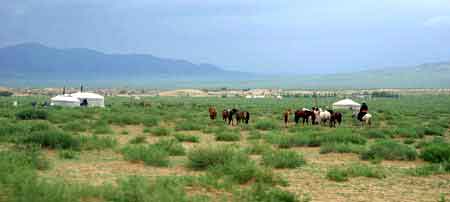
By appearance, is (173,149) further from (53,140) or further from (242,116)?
(242,116)

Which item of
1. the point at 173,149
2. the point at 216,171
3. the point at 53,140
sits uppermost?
the point at 53,140

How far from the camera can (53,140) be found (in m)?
19.6

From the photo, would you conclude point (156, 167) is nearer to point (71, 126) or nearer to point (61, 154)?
point (61, 154)

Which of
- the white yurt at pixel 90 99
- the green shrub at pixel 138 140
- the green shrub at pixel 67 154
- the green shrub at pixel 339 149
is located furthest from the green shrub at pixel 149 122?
the white yurt at pixel 90 99

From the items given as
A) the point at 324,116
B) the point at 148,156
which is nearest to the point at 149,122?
the point at 324,116

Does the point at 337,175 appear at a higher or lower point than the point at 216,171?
lower

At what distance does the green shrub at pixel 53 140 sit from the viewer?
1954 centimetres

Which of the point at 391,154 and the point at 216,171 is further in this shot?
the point at 391,154

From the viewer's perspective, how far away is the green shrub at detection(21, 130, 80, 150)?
19.5 meters

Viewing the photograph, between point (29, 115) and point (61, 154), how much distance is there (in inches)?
794

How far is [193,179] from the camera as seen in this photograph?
1277 centimetres

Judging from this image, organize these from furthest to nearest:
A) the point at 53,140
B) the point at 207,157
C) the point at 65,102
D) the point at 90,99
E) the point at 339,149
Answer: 1. the point at 90,99
2. the point at 65,102
3. the point at 339,149
4. the point at 53,140
5. the point at 207,157

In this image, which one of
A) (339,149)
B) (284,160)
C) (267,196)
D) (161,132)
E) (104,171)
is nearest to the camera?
(267,196)

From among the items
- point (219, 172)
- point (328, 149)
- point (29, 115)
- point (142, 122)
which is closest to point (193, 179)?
point (219, 172)
